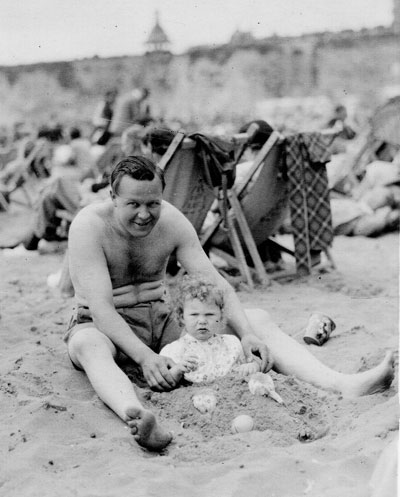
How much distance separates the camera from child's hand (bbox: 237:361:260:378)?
3.31 meters

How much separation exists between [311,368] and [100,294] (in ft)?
3.46

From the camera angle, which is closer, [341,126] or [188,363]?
[188,363]

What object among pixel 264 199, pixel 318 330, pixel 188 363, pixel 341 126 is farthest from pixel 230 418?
pixel 341 126

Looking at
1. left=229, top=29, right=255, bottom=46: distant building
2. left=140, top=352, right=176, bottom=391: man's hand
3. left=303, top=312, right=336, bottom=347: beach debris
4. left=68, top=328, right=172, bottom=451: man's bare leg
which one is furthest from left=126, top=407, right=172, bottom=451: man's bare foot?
left=229, top=29, right=255, bottom=46: distant building

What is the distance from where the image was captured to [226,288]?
3699 millimetres

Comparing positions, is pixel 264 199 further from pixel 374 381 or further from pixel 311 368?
pixel 374 381

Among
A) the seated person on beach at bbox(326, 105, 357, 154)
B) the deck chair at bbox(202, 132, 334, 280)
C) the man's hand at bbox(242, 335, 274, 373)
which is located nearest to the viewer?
the man's hand at bbox(242, 335, 274, 373)

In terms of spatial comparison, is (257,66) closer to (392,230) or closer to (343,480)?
(392,230)

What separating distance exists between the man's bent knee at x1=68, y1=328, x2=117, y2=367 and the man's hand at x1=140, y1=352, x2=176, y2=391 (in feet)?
0.66

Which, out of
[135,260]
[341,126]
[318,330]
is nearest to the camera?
[135,260]

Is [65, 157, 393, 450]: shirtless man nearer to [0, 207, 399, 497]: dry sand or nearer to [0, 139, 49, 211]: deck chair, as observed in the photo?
[0, 207, 399, 497]: dry sand

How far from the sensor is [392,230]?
8867 millimetres

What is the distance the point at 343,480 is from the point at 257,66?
31.5m

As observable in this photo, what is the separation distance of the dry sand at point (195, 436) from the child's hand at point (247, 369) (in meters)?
0.05
